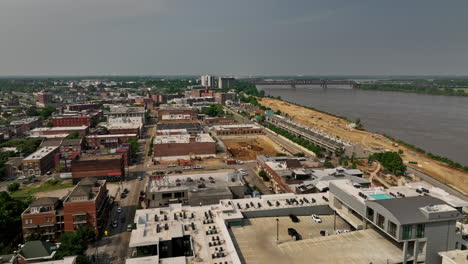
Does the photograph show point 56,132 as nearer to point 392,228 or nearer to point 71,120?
point 71,120

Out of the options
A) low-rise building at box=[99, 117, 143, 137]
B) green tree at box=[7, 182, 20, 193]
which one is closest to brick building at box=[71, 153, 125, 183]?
green tree at box=[7, 182, 20, 193]

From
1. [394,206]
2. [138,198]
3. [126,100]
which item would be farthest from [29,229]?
[126,100]

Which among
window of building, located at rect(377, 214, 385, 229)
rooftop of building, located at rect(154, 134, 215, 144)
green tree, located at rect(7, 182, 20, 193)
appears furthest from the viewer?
rooftop of building, located at rect(154, 134, 215, 144)

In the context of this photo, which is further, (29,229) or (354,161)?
(354,161)

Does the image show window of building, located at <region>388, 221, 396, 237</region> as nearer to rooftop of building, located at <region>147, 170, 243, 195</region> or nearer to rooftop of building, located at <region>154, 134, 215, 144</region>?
rooftop of building, located at <region>147, 170, 243, 195</region>

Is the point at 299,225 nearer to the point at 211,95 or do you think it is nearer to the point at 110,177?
the point at 110,177

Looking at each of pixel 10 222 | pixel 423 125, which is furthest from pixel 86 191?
pixel 423 125

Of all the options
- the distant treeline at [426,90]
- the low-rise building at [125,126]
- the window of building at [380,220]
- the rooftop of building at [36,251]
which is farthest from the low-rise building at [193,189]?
the distant treeline at [426,90]

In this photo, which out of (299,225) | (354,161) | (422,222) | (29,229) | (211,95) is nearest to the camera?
(422,222)
